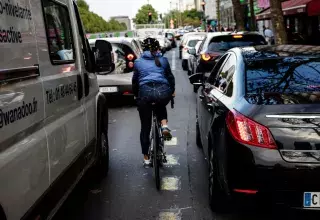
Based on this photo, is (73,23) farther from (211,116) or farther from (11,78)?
(11,78)

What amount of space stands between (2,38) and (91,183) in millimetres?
3225

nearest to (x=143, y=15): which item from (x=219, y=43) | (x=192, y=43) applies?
(x=192, y=43)

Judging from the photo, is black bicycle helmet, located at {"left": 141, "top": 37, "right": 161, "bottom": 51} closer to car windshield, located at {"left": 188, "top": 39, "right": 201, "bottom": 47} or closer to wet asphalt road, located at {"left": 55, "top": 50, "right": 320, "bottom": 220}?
wet asphalt road, located at {"left": 55, "top": 50, "right": 320, "bottom": 220}

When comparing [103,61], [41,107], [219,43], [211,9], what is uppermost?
[211,9]

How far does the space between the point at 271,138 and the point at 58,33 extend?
193 cm

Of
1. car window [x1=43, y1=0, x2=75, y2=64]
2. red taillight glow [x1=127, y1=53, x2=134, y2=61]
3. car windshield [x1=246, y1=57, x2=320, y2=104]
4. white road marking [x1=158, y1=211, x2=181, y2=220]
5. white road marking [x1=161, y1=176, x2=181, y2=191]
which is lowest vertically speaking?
white road marking [x1=161, y1=176, x2=181, y2=191]

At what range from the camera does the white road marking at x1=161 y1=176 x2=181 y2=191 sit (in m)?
5.55

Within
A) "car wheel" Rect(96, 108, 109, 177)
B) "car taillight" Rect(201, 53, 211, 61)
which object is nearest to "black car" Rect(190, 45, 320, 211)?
"car wheel" Rect(96, 108, 109, 177)

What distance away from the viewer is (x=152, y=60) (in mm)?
5891

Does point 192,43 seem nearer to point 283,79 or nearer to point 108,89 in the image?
point 108,89

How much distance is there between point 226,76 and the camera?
510 cm

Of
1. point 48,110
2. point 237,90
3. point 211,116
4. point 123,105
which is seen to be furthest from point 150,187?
point 123,105

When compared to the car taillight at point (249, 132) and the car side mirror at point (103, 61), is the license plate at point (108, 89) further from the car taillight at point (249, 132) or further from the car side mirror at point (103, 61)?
the car taillight at point (249, 132)

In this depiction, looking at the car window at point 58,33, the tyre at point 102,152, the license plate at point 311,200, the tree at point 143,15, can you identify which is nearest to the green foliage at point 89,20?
the tyre at point 102,152
